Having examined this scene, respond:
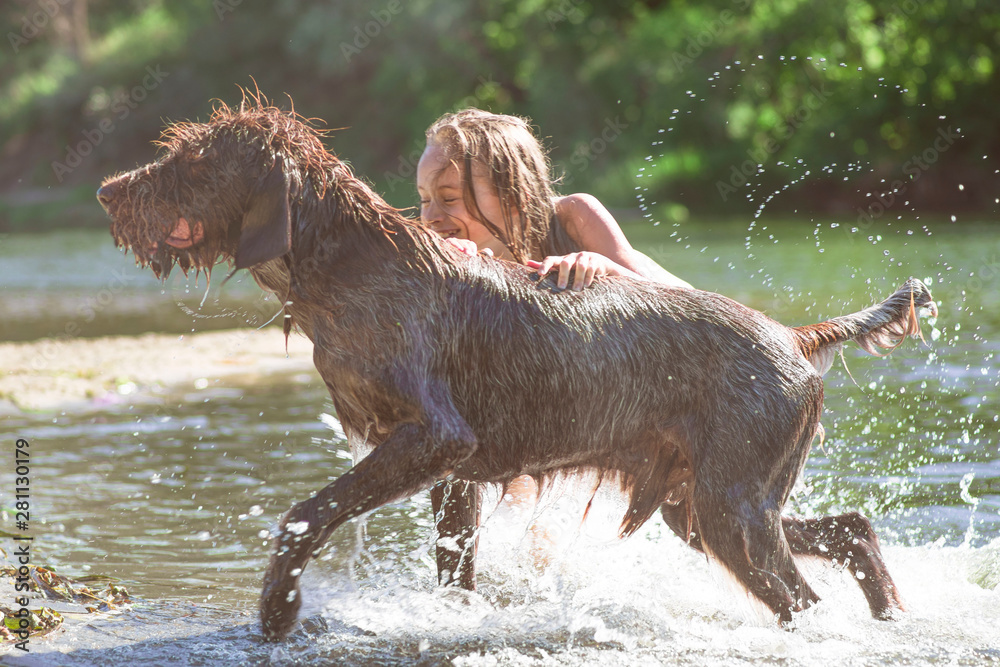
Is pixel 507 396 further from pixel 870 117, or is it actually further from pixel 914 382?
pixel 870 117

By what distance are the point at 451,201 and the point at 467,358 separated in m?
1.24

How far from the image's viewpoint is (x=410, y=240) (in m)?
3.79

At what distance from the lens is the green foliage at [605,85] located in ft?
83.9

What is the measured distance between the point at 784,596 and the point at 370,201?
6.92ft

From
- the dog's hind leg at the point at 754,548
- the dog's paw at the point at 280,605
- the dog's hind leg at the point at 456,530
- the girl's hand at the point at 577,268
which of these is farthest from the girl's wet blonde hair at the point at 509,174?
the dog's paw at the point at 280,605

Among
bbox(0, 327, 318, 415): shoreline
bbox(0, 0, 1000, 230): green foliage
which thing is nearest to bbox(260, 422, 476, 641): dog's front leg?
bbox(0, 327, 318, 415): shoreline

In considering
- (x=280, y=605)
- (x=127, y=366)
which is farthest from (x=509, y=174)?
(x=127, y=366)

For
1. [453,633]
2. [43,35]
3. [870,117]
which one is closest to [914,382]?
[453,633]

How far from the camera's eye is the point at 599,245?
4773 millimetres

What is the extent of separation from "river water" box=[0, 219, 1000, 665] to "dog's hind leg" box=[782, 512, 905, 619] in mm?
71

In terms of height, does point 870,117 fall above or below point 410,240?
above

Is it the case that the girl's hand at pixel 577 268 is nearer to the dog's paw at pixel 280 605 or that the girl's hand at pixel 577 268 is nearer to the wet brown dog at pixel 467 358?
the wet brown dog at pixel 467 358

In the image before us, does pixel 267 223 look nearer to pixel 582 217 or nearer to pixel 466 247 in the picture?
pixel 466 247

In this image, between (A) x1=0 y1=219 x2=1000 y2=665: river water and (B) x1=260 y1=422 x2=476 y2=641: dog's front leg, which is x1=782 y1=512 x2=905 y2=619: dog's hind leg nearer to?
(A) x1=0 y1=219 x2=1000 y2=665: river water
